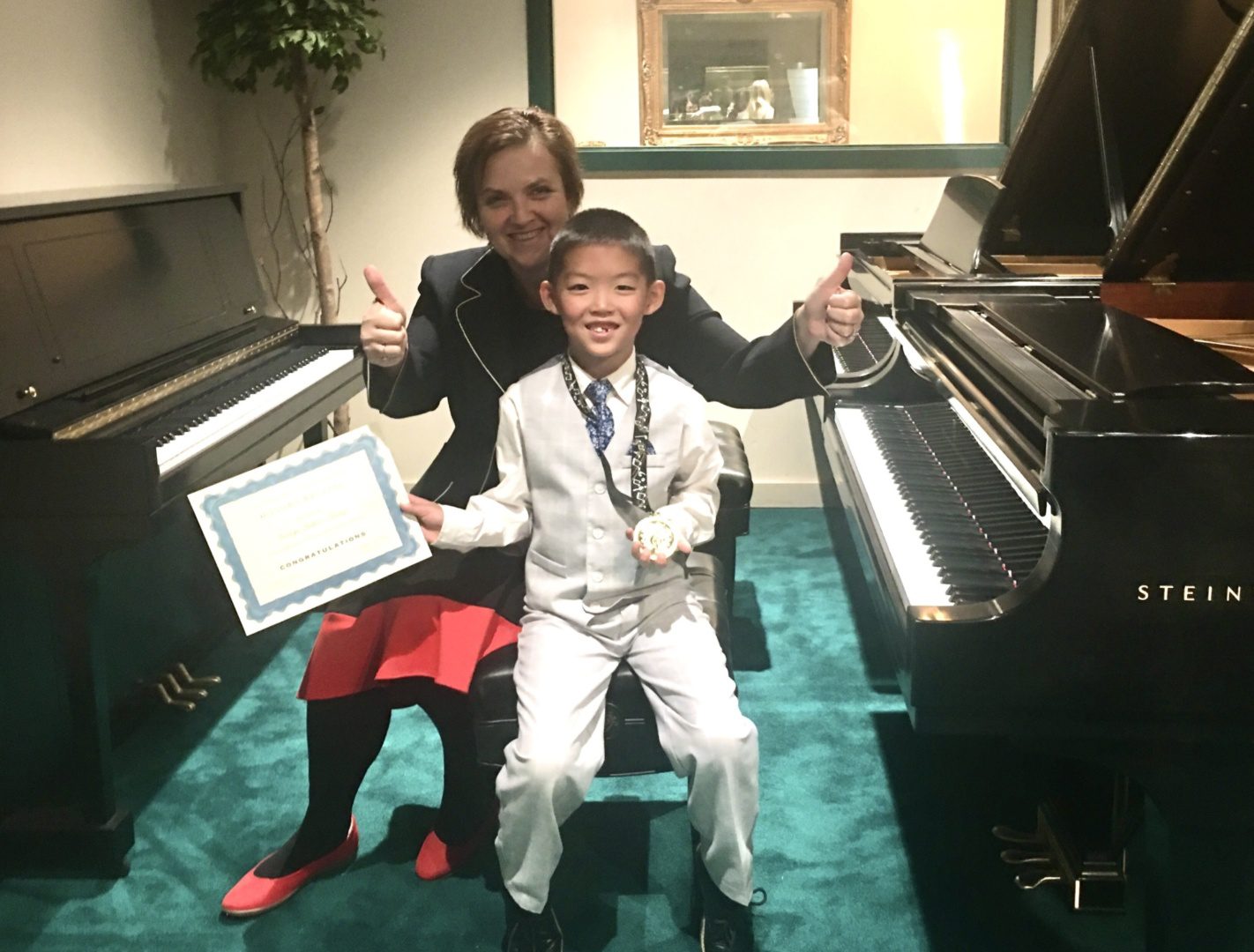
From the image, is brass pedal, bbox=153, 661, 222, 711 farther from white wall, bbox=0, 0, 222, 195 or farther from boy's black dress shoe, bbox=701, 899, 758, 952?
boy's black dress shoe, bbox=701, 899, 758, 952

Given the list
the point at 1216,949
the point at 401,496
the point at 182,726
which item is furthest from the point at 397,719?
the point at 1216,949

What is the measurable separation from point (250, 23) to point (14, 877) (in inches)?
94.5

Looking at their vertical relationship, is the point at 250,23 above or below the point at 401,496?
above

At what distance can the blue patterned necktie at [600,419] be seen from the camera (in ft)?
5.71

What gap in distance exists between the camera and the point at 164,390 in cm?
244

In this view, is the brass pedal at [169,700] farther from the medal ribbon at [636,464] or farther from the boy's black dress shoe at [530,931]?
the medal ribbon at [636,464]

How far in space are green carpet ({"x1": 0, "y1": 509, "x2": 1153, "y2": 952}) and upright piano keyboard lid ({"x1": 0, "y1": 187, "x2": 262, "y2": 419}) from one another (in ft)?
2.83

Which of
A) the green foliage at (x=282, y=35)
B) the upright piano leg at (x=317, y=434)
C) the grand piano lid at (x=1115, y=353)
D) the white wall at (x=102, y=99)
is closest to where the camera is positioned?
the grand piano lid at (x=1115, y=353)

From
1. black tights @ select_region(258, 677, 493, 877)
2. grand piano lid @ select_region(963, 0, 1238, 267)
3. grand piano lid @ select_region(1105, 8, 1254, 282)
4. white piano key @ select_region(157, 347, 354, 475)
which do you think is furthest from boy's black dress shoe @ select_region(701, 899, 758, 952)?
grand piano lid @ select_region(963, 0, 1238, 267)

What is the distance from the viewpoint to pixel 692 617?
177 cm

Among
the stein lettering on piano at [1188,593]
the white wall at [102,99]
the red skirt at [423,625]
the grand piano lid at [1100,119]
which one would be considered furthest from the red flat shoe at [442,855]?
the white wall at [102,99]

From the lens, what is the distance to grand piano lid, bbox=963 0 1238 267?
2264 millimetres

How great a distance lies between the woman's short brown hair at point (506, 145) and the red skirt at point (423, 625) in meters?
0.60

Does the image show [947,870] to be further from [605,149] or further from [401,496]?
[605,149]
